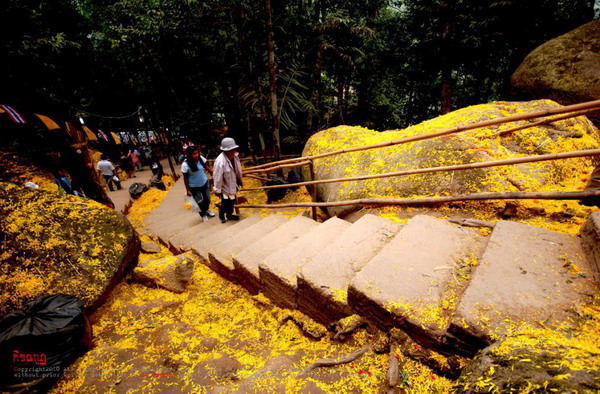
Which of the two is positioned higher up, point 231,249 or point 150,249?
point 231,249

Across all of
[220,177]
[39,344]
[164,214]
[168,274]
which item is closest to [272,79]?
[220,177]

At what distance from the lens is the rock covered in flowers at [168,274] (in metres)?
3.20

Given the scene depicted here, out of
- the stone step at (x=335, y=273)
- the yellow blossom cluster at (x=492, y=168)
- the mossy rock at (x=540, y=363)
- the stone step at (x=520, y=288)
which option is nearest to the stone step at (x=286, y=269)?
the stone step at (x=335, y=273)

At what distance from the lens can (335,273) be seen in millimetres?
2088

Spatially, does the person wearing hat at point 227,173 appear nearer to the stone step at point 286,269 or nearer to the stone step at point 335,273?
the stone step at point 286,269

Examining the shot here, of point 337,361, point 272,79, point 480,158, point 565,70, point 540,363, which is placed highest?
point 272,79

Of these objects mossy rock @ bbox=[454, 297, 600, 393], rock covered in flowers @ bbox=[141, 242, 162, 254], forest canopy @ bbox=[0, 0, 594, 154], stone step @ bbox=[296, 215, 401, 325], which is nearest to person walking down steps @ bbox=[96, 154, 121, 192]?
forest canopy @ bbox=[0, 0, 594, 154]

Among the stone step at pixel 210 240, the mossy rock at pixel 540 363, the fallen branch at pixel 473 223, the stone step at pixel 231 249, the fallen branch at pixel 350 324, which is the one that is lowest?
the stone step at pixel 210 240

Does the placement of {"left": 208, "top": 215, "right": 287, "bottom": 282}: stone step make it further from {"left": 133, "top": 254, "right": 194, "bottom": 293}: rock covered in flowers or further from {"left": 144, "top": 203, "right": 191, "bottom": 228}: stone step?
{"left": 144, "top": 203, "right": 191, "bottom": 228}: stone step

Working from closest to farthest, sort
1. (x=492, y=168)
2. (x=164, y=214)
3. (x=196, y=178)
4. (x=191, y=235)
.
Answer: (x=492, y=168) → (x=191, y=235) → (x=196, y=178) → (x=164, y=214)

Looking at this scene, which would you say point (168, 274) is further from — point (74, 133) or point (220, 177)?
point (74, 133)

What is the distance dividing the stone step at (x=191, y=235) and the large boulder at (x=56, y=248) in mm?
1172

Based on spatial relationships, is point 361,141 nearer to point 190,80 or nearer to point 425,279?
point 425,279

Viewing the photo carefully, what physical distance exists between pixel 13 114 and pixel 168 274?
9.05 meters
